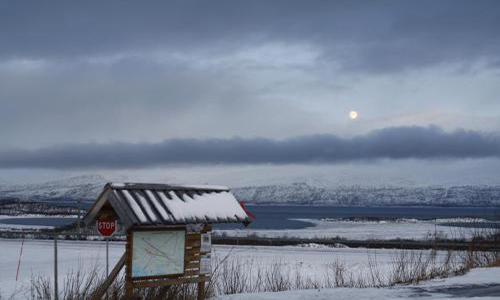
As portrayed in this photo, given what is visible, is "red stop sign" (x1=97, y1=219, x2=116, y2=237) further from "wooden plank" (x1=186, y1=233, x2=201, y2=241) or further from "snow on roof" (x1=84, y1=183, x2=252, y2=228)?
"wooden plank" (x1=186, y1=233, x2=201, y2=241)

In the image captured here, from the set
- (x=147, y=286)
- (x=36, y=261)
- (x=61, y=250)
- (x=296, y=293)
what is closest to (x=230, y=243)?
(x=61, y=250)

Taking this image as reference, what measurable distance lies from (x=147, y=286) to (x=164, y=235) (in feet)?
2.78

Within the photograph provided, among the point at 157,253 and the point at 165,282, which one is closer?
the point at 157,253

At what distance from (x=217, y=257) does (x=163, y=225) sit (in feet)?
62.7

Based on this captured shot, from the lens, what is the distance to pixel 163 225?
898 centimetres

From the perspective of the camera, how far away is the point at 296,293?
453 inches

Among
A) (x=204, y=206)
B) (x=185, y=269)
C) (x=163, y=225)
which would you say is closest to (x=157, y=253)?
(x=163, y=225)

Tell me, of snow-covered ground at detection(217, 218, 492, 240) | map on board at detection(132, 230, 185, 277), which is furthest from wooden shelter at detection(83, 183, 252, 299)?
snow-covered ground at detection(217, 218, 492, 240)

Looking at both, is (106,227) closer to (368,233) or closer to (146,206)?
(146,206)

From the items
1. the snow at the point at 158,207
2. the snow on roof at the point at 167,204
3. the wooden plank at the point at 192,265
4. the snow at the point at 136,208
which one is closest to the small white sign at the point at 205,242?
the wooden plank at the point at 192,265

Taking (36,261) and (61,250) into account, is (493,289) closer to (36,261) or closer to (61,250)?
(36,261)

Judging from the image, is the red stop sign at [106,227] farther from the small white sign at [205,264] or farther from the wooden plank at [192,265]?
the small white sign at [205,264]

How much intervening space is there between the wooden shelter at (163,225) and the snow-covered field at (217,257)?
9.83m

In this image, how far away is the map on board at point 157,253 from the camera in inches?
351
